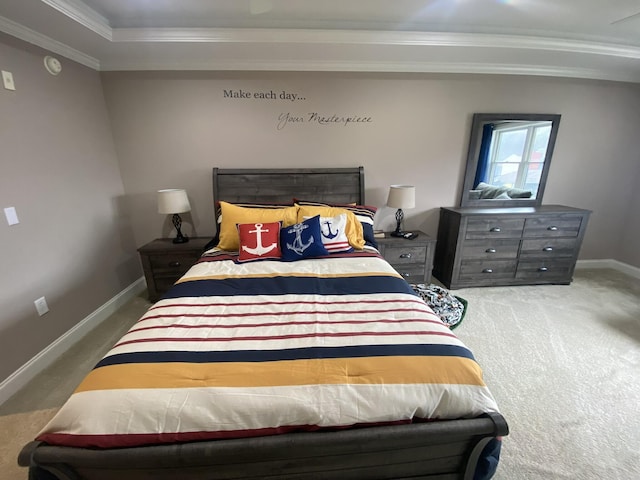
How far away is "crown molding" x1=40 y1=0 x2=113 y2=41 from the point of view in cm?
165

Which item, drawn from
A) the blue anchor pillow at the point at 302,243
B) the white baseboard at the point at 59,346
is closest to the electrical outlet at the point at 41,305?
the white baseboard at the point at 59,346

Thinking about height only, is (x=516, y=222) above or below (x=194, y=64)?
below

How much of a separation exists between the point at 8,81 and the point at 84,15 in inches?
26.9

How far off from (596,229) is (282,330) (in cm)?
437

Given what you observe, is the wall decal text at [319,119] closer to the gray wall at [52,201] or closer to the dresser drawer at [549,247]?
the gray wall at [52,201]

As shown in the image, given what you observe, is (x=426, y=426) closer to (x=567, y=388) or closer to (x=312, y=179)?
(x=567, y=388)

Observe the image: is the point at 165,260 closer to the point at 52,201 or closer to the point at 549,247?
the point at 52,201

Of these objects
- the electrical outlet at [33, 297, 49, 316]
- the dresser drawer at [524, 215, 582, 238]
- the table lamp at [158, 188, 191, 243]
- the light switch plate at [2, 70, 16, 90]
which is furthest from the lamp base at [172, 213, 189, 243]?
the dresser drawer at [524, 215, 582, 238]

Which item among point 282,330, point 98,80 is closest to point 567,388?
point 282,330

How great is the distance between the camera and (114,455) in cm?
82

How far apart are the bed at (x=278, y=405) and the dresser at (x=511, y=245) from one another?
6.09ft

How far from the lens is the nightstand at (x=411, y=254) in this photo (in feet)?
8.93

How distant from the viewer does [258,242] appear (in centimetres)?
212

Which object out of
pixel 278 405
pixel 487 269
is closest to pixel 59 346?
pixel 278 405
